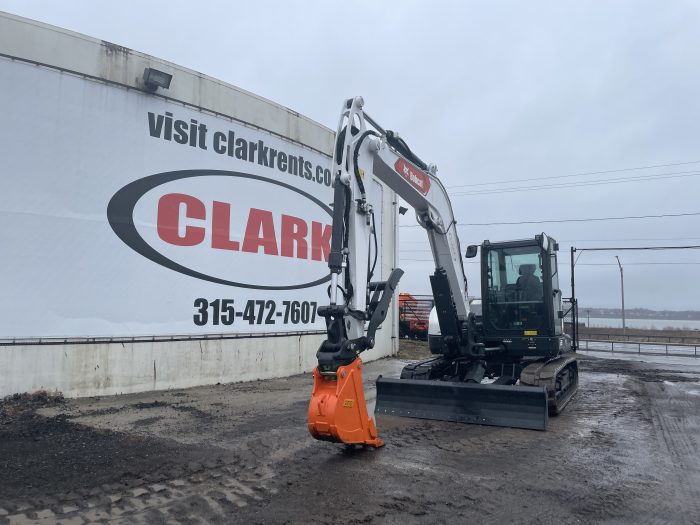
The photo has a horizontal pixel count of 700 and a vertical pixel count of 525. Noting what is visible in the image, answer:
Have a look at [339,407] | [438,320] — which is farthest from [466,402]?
[339,407]

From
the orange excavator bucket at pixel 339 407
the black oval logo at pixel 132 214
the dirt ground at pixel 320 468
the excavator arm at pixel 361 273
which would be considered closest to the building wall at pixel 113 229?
the black oval logo at pixel 132 214

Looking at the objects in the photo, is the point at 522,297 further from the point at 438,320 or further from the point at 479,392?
the point at 479,392

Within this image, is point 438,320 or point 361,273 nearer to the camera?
point 361,273

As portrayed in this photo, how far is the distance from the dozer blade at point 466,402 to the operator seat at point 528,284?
2112 mm

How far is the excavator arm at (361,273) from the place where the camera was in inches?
227

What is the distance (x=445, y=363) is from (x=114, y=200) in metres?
6.87

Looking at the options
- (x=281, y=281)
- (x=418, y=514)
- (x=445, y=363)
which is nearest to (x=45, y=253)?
(x=281, y=281)

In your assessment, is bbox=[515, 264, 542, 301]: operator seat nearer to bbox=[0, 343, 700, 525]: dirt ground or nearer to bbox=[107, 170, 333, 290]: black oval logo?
bbox=[0, 343, 700, 525]: dirt ground

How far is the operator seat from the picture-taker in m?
9.23

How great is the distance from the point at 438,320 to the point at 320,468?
12.9 ft

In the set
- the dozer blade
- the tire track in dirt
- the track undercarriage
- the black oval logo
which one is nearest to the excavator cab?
the track undercarriage

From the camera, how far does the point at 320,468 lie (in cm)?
571

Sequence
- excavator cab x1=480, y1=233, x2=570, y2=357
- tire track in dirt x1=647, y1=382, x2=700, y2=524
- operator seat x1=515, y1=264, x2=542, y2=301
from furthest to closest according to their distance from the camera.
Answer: operator seat x1=515, y1=264, x2=542, y2=301
excavator cab x1=480, y1=233, x2=570, y2=357
tire track in dirt x1=647, y1=382, x2=700, y2=524

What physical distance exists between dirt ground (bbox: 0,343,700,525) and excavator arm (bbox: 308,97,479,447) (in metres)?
0.73
